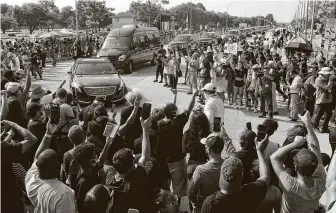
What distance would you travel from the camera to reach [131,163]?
3.72 metres

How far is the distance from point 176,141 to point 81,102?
831 centimetres

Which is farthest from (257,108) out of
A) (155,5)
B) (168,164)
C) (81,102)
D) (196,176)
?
(155,5)

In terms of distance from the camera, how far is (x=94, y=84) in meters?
A: 13.6

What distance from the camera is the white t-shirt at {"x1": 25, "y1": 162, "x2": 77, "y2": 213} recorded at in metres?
3.52

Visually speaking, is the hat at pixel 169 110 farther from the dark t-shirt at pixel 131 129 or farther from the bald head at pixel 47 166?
the bald head at pixel 47 166

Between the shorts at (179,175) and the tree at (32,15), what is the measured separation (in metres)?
68.4

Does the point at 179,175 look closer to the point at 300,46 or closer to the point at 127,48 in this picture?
A: the point at 300,46

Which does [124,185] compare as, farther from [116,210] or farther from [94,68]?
[94,68]

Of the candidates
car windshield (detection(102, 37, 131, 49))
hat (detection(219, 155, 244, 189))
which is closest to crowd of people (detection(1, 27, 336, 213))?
hat (detection(219, 155, 244, 189))

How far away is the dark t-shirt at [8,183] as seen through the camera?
13.5 feet

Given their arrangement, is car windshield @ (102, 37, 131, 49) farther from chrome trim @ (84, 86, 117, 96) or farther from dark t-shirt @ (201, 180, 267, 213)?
dark t-shirt @ (201, 180, 267, 213)

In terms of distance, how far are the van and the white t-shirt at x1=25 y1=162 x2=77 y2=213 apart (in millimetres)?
18161

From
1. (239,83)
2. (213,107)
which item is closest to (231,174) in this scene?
(213,107)

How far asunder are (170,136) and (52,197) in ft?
7.35
